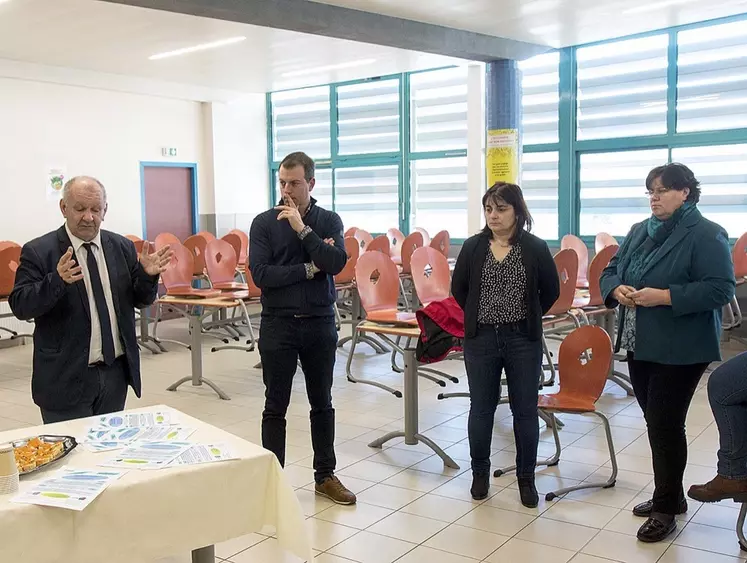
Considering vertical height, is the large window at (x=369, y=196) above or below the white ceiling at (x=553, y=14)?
below

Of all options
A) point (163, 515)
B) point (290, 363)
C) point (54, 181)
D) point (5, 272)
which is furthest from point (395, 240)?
point (163, 515)

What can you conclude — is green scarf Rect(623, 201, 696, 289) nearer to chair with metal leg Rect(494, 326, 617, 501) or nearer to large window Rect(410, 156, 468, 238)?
chair with metal leg Rect(494, 326, 617, 501)

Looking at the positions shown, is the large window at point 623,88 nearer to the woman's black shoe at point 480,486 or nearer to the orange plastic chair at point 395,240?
the orange plastic chair at point 395,240

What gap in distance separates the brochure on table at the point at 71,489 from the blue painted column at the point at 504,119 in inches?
279

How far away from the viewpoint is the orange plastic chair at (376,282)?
18.3 feet

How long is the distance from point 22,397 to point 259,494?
15.0 ft

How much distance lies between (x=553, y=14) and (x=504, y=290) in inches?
184

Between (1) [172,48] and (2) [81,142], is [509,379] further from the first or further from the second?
(2) [81,142]

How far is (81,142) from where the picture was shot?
32.4ft

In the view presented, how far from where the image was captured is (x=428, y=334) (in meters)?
4.23

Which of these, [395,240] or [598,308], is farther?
[395,240]

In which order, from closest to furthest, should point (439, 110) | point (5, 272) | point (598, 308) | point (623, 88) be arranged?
point (598, 308), point (5, 272), point (623, 88), point (439, 110)

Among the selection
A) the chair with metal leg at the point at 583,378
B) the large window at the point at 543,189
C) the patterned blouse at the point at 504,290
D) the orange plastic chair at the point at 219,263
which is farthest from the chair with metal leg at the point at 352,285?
the patterned blouse at the point at 504,290

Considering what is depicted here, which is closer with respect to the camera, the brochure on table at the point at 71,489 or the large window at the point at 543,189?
the brochure on table at the point at 71,489
